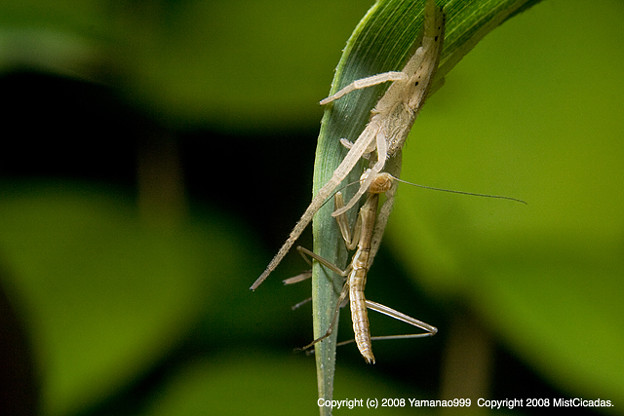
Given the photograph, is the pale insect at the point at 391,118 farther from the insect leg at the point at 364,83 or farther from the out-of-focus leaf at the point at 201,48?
the out-of-focus leaf at the point at 201,48

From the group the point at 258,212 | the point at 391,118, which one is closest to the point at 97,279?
the point at 258,212

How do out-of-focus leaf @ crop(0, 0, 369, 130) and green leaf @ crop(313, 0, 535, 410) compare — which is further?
out-of-focus leaf @ crop(0, 0, 369, 130)

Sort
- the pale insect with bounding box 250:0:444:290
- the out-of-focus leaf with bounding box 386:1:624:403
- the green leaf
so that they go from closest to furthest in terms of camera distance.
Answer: the green leaf
the pale insect with bounding box 250:0:444:290
the out-of-focus leaf with bounding box 386:1:624:403

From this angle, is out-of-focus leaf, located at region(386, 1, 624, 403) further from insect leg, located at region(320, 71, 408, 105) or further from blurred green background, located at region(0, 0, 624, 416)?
insect leg, located at region(320, 71, 408, 105)

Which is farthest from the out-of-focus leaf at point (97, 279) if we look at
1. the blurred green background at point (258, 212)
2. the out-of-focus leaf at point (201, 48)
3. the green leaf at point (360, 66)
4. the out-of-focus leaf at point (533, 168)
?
the green leaf at point (360, 66)

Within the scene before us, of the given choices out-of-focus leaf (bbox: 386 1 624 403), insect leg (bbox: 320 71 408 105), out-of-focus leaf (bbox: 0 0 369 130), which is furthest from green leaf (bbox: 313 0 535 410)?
out-of-focus leaf (bbox: 0 0 369 130)

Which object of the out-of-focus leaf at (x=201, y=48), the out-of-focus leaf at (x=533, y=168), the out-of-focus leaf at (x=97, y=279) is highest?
the out-of-focus leaf at (x=201, y=48)

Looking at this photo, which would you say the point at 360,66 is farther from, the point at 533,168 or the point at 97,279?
the point at 97,279
